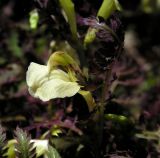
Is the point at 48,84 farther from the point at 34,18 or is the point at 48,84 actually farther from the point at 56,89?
the point at 34,18

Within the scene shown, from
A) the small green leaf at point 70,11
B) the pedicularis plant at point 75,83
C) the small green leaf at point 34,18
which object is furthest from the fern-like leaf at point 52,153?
the small green leaf at point 34,18

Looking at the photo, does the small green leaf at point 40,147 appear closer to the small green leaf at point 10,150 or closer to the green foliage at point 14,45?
the small green leaf at point 10,150

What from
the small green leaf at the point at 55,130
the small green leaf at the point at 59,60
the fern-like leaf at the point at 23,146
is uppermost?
the small green leaf at the point at 59,60

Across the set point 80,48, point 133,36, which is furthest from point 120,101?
point 133,36

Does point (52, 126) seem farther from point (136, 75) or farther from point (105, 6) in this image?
point (136, 75)

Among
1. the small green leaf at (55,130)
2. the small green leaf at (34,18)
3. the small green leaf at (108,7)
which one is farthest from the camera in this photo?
the small green leaf at (34,18)

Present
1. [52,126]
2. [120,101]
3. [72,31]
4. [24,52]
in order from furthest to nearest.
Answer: [24,52], [120,101], [52,126], [72,31]

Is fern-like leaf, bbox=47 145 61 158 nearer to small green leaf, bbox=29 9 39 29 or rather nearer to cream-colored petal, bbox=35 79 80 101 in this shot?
cream-colored petal, bbox=35 79 80 101

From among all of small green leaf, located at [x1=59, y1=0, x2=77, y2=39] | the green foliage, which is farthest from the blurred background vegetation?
small green leaf, located at [x1=59, y1=0, x2=77, y2=39]
